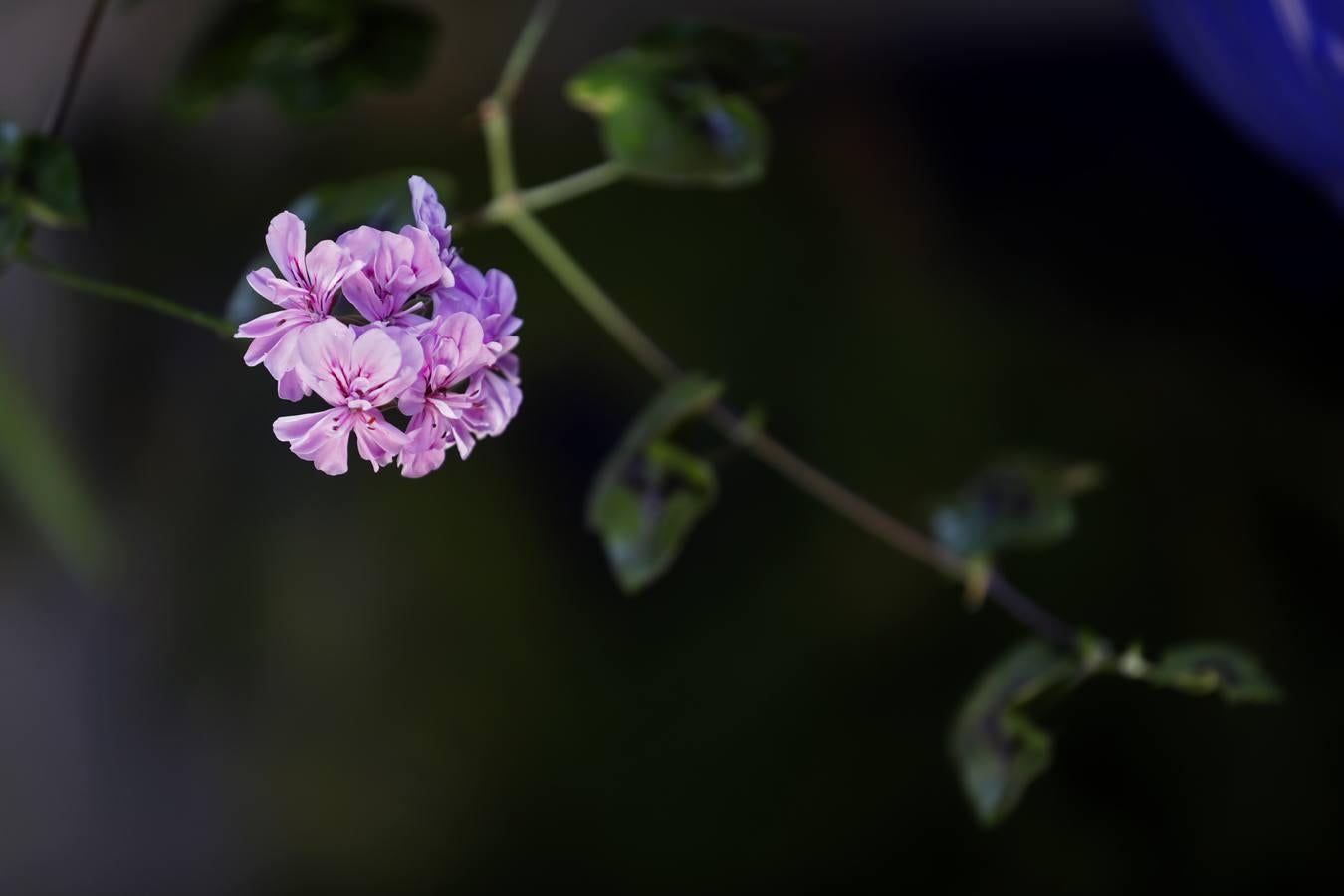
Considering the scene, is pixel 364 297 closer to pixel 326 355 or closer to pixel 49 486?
pixel 326 355

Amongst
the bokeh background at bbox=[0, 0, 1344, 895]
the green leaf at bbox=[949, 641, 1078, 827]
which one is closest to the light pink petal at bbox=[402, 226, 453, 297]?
the green leaf at bbox=[949, 641, 1078, 827]

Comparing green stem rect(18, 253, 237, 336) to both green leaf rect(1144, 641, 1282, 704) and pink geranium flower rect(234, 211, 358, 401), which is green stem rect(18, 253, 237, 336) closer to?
pink geranium flower rect(234, 211, 358, 401)

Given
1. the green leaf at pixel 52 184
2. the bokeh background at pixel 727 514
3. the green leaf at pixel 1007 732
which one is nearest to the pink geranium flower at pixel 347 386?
the green leaf at pixel 52 184

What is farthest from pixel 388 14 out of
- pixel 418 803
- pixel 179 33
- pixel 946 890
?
pixel 946 890

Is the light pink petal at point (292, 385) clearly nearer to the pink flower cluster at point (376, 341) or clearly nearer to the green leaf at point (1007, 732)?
the pink flower cluster at point (376, 341)

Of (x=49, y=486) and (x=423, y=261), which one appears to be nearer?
(x=423, y=261)

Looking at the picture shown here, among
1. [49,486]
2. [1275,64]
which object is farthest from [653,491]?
[49,486]
